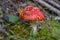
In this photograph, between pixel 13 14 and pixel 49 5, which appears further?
pixel 49 5

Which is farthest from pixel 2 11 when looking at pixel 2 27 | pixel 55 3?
pixel 55 3

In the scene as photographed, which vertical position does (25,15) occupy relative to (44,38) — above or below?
above

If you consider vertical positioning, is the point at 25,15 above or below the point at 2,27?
above

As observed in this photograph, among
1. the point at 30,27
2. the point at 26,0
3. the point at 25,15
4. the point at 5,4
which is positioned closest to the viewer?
the point at 25,15

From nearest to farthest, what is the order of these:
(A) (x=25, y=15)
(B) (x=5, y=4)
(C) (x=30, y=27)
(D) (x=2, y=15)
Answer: (A) (x=25, y=15) < (C) (x=30, y=27) < (D) (x=2, y=15) < (B) (x=5, y=4)

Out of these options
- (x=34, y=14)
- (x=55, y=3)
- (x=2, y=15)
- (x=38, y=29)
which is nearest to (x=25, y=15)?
(x=34, y=14)

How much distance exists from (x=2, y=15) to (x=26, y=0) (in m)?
0.97

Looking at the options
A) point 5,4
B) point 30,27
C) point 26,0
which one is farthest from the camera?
point 26,0

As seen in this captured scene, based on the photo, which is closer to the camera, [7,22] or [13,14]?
[7,22]

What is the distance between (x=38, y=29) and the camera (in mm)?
3812

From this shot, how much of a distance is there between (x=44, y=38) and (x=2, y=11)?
108 centimetres

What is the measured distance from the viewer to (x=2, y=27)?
369 cm

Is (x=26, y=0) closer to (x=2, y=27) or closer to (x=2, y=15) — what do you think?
(x=2, y=15)

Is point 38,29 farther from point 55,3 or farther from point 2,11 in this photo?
point 55,3
